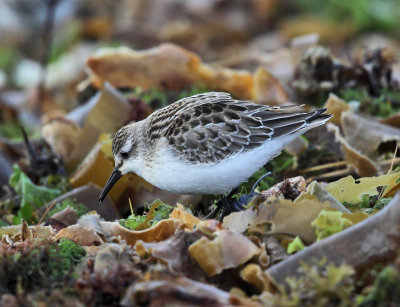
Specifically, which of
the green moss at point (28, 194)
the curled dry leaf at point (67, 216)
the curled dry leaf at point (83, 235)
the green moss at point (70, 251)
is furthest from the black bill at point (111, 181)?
the green moss at point (70, 251)

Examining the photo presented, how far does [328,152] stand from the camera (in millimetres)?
6422

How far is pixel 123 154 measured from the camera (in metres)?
5.66

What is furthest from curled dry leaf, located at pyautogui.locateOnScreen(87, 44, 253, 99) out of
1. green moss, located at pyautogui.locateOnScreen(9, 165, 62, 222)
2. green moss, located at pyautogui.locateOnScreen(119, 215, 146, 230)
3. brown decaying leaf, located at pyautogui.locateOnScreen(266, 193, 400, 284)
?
brown decaying leaf, located at pyautogui.locateOnScreen(266, 193, 400, 284)

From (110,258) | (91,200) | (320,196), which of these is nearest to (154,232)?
(110,258)

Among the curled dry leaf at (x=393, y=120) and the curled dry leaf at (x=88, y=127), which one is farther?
the curled dry leaf at (x=88, y=127)

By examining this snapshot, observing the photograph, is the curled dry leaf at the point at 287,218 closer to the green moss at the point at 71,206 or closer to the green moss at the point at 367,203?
the green moss at the point at 367,203

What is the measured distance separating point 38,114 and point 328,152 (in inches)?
215

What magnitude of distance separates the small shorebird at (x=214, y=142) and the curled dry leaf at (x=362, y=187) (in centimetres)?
69

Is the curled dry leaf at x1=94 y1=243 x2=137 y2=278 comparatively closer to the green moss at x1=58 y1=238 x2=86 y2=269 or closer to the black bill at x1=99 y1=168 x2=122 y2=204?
the green moss at x1=58 y1=238 x2=86 y2=269

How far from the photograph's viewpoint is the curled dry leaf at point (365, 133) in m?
6.08

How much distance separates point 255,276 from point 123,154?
2.33m

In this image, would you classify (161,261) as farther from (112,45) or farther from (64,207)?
(112,45)

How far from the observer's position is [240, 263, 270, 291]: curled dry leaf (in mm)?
3603

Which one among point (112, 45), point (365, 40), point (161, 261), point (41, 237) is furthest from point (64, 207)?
point (365, 40)
